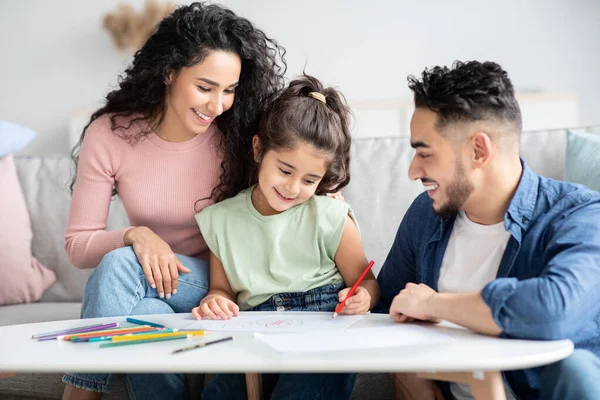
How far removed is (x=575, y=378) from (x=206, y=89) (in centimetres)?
111

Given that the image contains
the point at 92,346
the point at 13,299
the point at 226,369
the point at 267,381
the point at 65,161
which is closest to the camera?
the point at 226,369

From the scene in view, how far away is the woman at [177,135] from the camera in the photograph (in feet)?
6.05

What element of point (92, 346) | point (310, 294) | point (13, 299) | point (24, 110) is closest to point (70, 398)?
point (92, 346)

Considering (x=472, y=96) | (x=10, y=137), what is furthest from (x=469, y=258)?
(x=10, y=137)

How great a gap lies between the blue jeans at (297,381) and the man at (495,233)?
19 centimetres

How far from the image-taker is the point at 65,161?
2.43 metres

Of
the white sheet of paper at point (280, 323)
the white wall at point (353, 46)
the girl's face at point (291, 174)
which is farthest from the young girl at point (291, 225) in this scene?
the white wall at point (353, 46)

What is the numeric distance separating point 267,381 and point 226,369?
2.19 ft

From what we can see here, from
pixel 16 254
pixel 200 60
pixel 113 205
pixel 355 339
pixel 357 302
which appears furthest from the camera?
pixel 113 205

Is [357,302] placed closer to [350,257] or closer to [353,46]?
[350,257]

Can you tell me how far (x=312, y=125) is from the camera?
66.8 inches

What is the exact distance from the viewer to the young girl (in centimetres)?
169

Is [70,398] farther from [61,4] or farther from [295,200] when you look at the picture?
[61,4]

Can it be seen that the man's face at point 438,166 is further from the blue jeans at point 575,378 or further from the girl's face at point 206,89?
the girl's face at point 206,89
